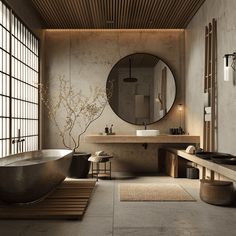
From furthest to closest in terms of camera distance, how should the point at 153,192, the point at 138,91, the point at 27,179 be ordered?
the point at 138,91, the point at 153,192, the point at 27,179

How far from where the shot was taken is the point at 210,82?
5.80 m

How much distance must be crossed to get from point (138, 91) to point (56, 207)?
4.19m

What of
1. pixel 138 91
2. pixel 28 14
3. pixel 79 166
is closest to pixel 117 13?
pixel 28 14

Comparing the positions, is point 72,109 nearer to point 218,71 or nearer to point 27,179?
point 218,71

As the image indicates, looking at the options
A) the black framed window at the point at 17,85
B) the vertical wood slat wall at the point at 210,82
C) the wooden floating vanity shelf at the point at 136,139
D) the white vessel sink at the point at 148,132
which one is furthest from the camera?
the white vessel sink at the point at 148,132

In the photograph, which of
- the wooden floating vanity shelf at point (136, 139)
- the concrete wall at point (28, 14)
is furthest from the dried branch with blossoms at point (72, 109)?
the concrete wall at point (28, 14)

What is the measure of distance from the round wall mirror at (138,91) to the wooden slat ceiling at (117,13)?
88 cm

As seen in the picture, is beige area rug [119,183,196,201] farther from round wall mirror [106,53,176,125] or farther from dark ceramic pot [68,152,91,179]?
round wall mirror [106,53,176,125]

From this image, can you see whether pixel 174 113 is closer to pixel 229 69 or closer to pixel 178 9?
pixel 178 9

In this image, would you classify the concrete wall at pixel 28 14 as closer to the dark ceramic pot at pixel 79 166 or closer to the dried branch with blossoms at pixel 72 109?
the dried branch with blossoms at pixel 72 109

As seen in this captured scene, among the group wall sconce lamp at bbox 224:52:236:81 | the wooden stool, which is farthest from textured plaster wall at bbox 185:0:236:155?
the wooden stool

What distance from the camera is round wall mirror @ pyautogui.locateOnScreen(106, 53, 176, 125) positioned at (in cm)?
776

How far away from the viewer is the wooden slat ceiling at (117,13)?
6285 mm

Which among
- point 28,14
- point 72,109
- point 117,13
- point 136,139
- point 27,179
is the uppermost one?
point 117,13
